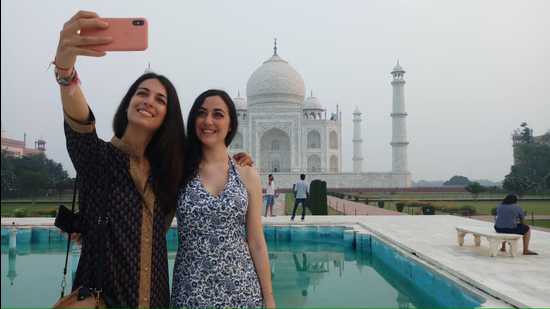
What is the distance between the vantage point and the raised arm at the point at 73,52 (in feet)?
4.11

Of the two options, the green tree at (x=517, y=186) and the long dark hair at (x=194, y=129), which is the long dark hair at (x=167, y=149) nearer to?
the long dark hair at (x=194, y=129)

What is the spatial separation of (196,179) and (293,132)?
95.2ft

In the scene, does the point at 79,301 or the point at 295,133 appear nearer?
the point at 79,301

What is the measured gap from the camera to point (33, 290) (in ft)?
14.7

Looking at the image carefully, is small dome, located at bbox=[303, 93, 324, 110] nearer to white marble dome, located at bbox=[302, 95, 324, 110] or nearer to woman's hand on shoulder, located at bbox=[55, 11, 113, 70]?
white marble dome, located at bbox=[302, 95, 324, 110]

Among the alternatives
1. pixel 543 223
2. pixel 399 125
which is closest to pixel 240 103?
pixel 399 125

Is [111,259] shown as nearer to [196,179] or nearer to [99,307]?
[99,307]

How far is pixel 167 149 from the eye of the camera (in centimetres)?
153

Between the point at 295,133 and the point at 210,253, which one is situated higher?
the point at 295,133

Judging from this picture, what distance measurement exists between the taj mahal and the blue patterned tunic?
2611cm

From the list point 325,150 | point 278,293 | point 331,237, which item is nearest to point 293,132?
point 325,150

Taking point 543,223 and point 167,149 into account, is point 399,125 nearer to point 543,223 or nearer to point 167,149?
point 543,223

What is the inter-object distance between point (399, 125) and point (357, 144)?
21.2 ft

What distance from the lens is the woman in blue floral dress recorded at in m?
1.55
